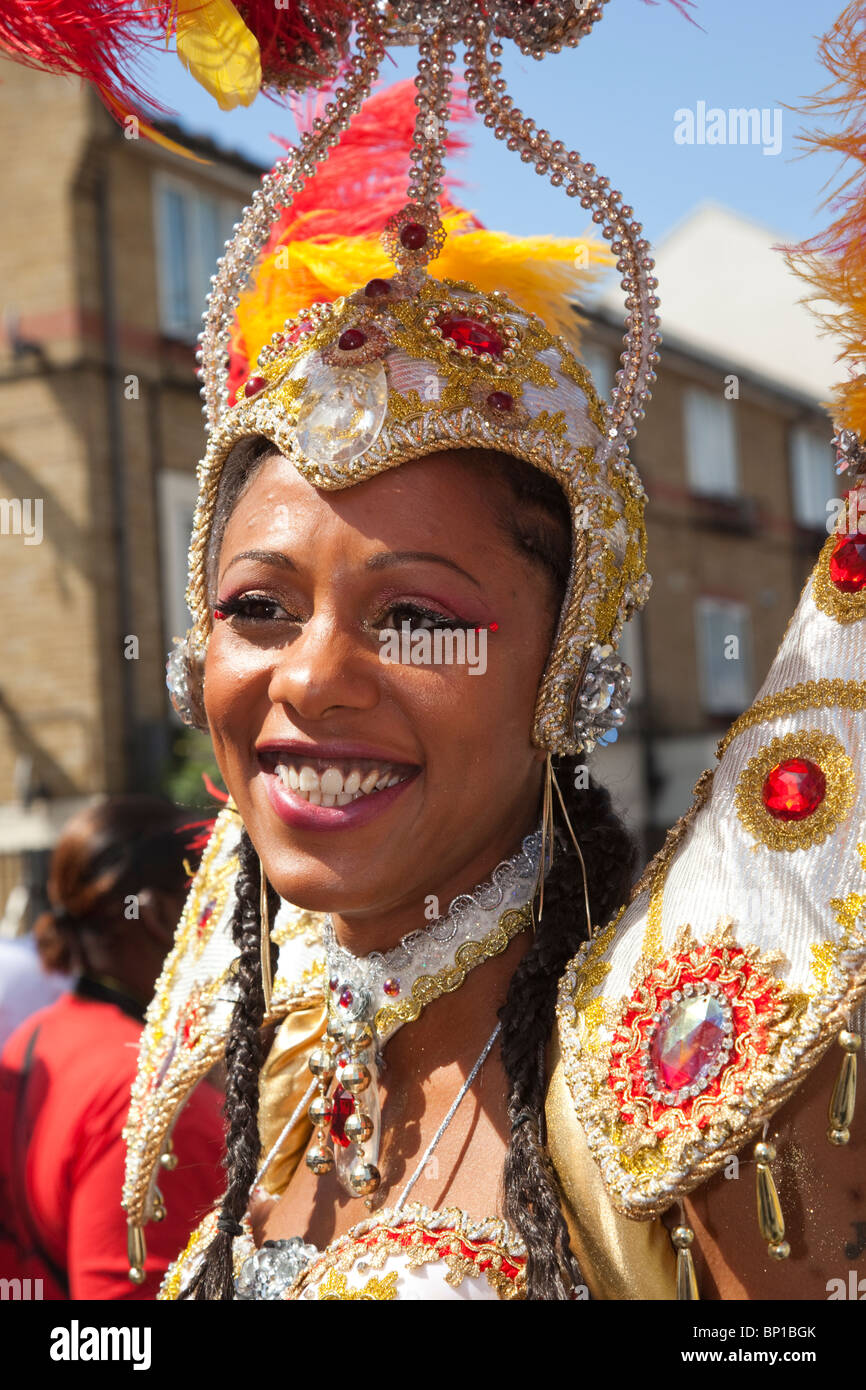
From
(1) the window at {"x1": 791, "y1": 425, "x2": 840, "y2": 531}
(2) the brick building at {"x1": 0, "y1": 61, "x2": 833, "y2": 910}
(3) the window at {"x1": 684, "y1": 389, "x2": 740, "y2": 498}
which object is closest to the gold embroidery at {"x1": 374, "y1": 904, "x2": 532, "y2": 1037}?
(2) the brick building at {"x1": 0, "y1": 61, "x2": 833, "y2": 910}

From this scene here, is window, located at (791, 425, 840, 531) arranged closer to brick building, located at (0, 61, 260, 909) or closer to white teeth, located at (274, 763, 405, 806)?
brick building, located at (0, 61, 260, 909)

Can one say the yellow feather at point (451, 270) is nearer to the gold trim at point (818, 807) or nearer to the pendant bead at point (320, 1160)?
the gold trim at point (818, 807)

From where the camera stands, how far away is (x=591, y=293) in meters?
2.33

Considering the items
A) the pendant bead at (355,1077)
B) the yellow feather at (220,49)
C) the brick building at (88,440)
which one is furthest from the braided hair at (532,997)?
the brick building at (88,440)

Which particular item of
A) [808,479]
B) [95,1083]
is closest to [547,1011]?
[95,1083]

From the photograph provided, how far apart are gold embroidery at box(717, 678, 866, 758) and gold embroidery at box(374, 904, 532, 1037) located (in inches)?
15.9

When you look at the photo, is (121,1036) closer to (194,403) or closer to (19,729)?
(19,729)

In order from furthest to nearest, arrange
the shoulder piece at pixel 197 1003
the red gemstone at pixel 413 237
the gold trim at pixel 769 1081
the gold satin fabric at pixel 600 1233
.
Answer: the shoulder piece at pixel 197 1003 → the red gemstone at pixel 413 237 → the gold satin fabric at pixel 600 1233 → the gold trim at pixel 769 1081

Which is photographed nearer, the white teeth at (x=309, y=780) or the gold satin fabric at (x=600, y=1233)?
the gold satin fabric at (x=600, y=1233)

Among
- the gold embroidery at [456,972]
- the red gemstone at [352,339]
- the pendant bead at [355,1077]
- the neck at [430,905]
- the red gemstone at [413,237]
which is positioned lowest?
the pendant bead at [355,1077]

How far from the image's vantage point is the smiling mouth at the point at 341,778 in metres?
1.79

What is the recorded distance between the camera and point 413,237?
1.98m

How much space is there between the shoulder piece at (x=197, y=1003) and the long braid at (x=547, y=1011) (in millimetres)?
523

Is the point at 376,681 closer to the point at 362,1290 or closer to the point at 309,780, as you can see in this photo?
the point at 309,780
